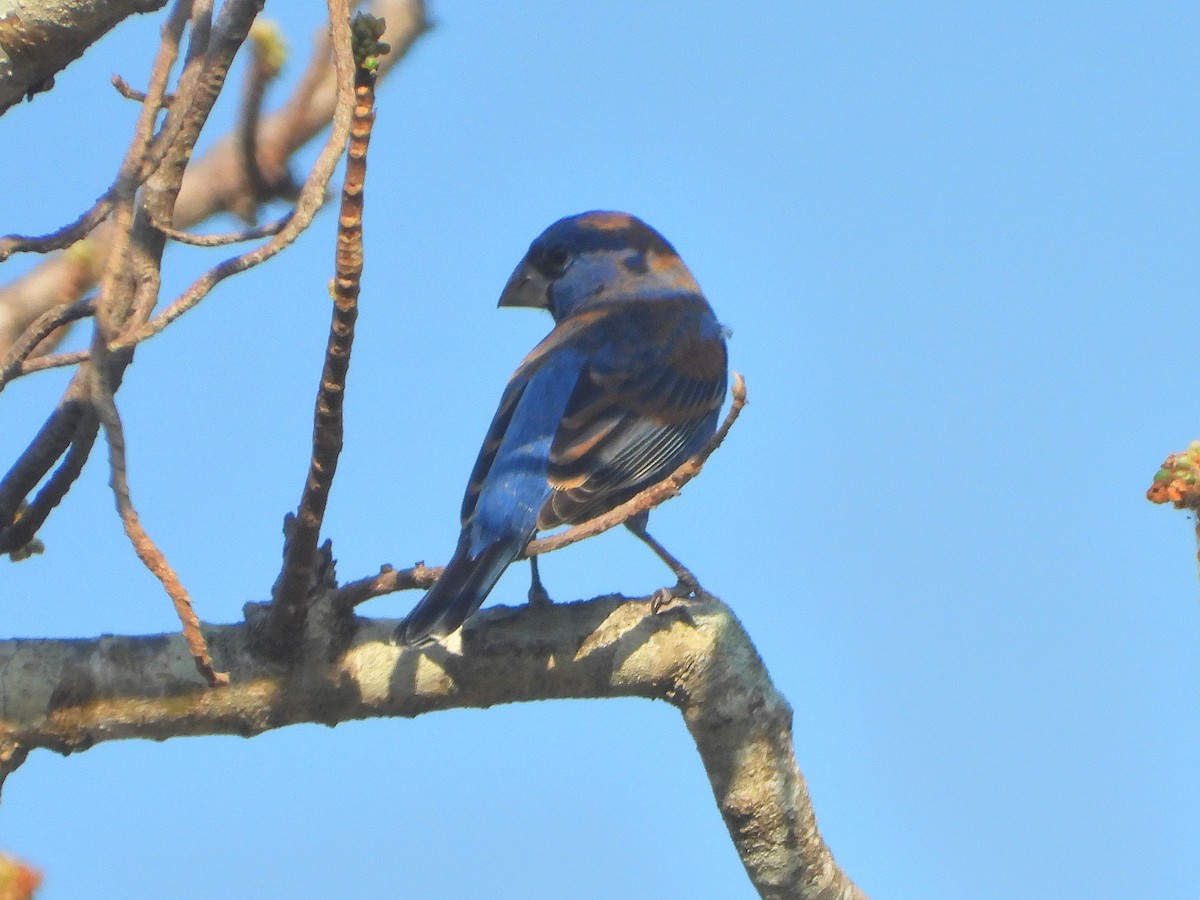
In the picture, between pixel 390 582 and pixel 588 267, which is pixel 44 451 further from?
pixel 588 267

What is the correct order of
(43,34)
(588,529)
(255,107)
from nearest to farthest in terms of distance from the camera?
1. (43,34)
2. (588,529)
3. (255,107)

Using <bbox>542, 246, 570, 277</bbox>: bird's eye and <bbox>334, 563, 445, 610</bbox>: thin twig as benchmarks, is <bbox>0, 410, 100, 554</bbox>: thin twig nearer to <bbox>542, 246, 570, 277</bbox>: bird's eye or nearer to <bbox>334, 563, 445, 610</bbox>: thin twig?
<bbox>334, 563, 445, 610</bbox>: thin twig

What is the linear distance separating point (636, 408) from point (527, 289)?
1.57 metres

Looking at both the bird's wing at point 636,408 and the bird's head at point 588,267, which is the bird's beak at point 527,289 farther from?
the bird's wing at point 636,408

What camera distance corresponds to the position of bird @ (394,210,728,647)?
4.66 m

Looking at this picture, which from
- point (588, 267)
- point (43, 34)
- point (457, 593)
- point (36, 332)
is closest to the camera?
point (43, 34)

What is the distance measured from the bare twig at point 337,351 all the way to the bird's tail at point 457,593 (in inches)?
11.1

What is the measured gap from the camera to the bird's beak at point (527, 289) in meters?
7.00

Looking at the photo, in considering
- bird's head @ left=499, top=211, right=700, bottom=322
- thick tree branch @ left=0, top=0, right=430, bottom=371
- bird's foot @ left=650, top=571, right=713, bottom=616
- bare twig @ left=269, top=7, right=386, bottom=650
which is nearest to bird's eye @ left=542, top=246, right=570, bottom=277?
bird's head @ left=499, top=211, right=700, bottom=322

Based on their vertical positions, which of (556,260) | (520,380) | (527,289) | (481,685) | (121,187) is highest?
(556,260)

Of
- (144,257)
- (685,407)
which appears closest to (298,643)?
(144,257)

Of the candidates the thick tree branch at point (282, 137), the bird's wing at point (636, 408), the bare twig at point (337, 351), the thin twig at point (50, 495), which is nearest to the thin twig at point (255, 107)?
the thick tree branch at point (282, 137)

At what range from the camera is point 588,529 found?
3.42m

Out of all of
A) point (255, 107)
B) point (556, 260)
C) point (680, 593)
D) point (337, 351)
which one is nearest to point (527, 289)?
point (556, 260)
